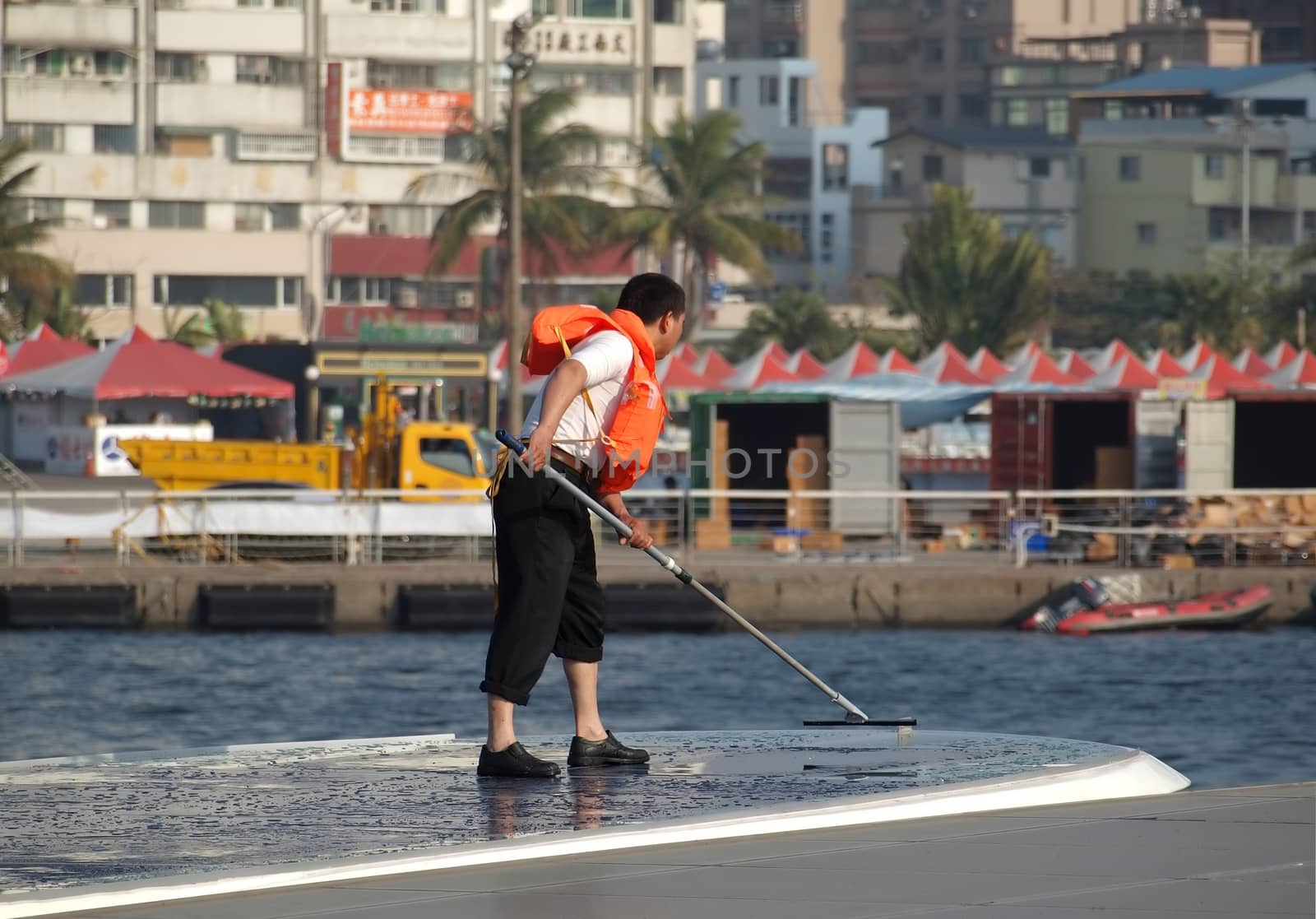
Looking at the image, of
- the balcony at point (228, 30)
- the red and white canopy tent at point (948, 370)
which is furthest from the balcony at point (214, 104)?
the red and white canopy tent at point (948, 370)

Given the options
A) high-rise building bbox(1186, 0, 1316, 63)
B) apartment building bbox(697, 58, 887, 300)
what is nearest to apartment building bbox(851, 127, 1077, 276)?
apartment building bbox(697, 58, 887, 300)

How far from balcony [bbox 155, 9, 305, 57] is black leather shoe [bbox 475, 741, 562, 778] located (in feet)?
239

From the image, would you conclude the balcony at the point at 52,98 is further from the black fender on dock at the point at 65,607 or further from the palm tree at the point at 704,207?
the black fender on dock at the point at 65,607

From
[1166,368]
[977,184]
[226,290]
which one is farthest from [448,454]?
[977,184]

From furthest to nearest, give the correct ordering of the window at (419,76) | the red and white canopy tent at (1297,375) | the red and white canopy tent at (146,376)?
the window at (419,76) < the red and white canopy tent at (146,376) < the red and white canopy tent at (1297,375)

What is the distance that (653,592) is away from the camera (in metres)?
26.2

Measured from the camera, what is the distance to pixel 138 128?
76.8 m

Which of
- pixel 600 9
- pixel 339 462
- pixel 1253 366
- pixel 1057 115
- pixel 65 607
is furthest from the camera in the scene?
pixel 1057 115

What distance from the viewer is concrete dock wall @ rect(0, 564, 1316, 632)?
25422 millimetres

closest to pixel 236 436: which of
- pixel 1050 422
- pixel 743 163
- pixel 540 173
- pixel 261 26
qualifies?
pixel 540 173

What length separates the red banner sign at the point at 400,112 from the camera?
77.4 metres

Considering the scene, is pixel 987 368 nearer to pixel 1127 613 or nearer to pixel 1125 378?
pixel 1125 378

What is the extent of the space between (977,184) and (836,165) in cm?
974

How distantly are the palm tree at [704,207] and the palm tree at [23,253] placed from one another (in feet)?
50.6
